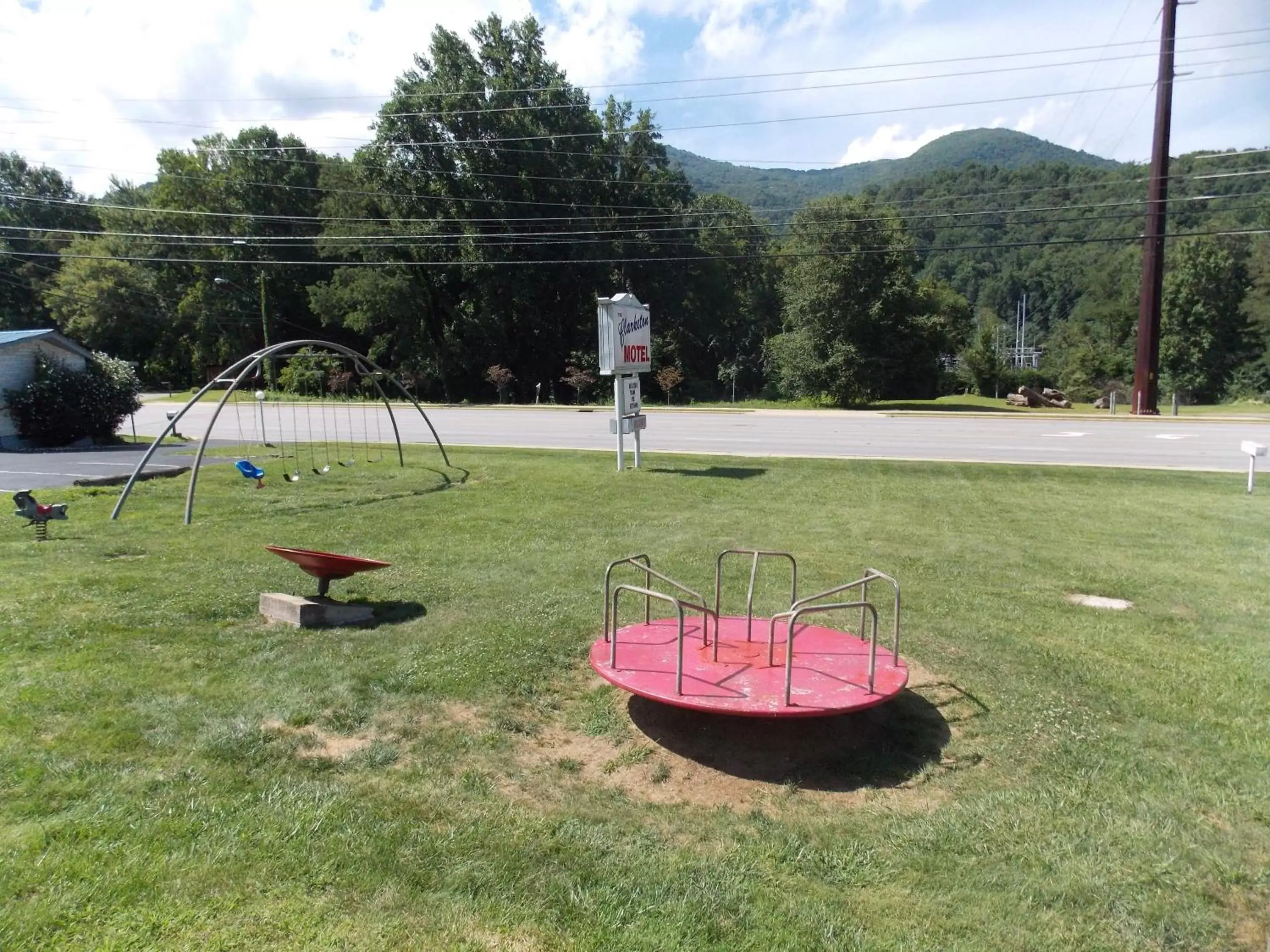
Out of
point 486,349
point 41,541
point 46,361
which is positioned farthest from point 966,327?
point 41,541

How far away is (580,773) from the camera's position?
460 centimetres

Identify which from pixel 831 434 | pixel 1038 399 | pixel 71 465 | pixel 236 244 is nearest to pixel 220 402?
pixel 71 465

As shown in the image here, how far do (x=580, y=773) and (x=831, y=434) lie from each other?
21454mm

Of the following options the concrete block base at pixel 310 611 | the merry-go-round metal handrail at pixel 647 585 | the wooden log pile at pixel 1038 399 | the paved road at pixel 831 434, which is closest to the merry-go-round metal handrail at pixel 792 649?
the merry-go-round metal handrail at pixel 647 585

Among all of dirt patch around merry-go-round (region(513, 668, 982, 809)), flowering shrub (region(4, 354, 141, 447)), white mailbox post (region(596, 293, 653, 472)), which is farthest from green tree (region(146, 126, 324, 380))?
dirt patch around merry-go-round (region(513, 668, 982, 809))

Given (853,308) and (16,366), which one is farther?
(853,308)

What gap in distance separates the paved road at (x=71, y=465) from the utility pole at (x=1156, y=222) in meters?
34.9

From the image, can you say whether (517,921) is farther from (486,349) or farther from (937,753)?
(486,349)

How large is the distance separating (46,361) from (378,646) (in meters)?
20.8

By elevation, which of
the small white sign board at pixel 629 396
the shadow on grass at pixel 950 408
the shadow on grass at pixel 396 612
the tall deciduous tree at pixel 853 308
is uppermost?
the tall deciduous tree at pixel 853 308

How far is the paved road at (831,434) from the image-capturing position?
19.4 m

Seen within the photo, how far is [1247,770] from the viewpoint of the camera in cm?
455

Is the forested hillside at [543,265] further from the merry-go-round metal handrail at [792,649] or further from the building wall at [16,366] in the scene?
the merry-go-round metal handrail at [792,649]

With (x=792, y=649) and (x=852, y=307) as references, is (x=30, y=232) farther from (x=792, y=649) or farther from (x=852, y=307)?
(x=792, y=649)
